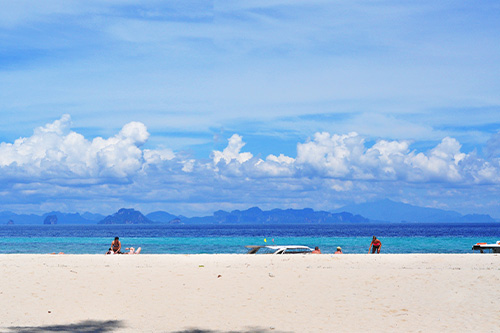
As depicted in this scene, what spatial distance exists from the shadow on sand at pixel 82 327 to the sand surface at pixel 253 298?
0.07 ft

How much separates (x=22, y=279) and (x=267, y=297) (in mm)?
8592

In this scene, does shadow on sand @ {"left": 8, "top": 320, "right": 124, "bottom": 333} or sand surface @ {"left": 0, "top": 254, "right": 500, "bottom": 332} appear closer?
shadow on sand @ {"left": 8, "top": 320, "right": 124, "bottom": 333}

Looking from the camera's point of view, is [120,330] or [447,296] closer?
[120,330]

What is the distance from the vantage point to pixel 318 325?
11984 mm

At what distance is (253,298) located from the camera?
15.3 meters

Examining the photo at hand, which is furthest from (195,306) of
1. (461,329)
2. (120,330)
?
(461,329)

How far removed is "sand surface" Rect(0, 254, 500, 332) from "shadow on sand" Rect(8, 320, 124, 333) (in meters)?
0.02

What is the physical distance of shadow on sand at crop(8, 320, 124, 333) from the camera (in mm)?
11102

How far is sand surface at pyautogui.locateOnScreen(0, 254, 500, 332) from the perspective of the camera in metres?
12.0

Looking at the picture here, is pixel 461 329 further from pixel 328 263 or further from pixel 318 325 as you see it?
pixel 328 263

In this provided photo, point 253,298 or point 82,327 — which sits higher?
point 253,298

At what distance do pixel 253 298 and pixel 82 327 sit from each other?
17.3ft

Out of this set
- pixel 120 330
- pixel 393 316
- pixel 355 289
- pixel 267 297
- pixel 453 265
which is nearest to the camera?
pixel 120 330

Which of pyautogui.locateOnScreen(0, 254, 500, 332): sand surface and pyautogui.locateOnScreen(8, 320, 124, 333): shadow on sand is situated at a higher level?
pyautogui.locateOnScreen(0, 254, 500, 332): sand surface
